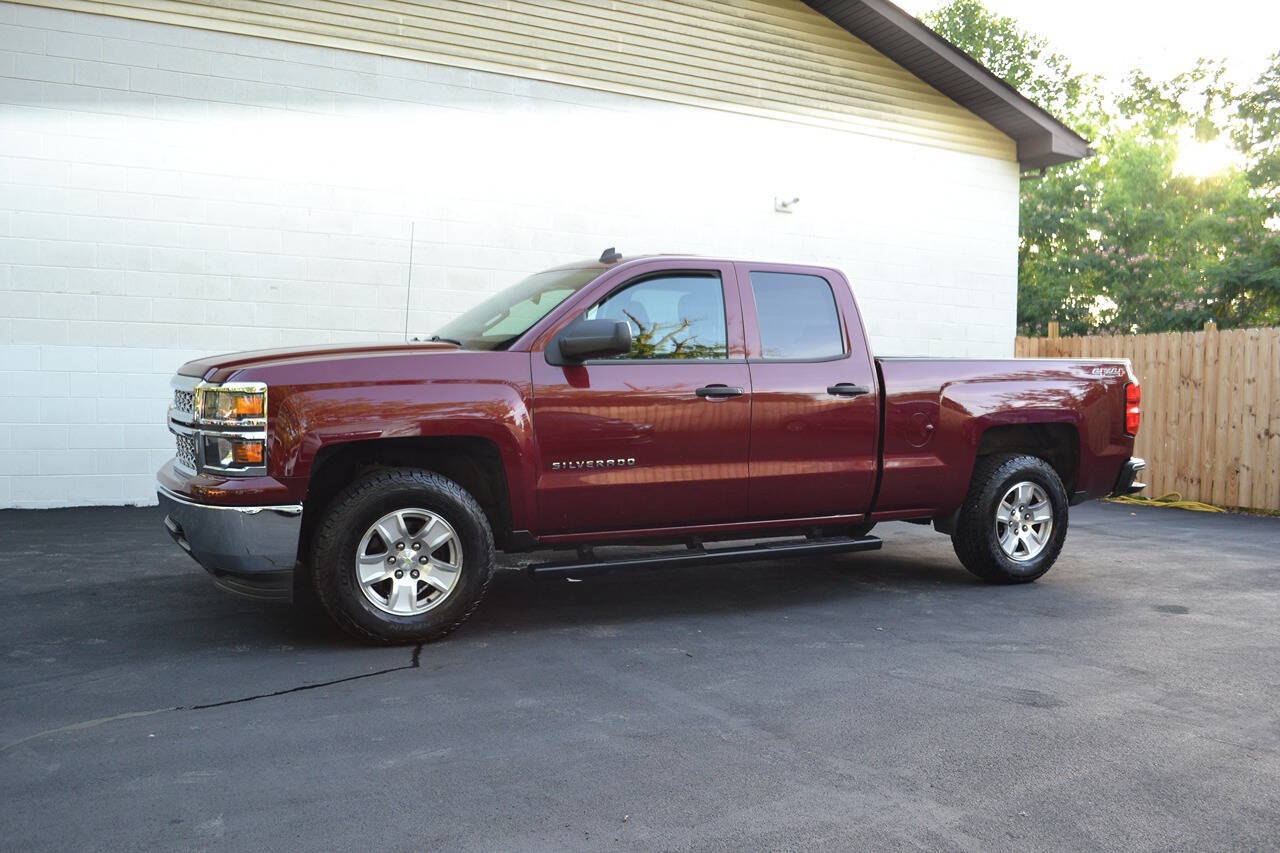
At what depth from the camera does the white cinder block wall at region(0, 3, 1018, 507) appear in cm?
1005

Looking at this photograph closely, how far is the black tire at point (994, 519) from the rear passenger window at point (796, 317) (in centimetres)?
142

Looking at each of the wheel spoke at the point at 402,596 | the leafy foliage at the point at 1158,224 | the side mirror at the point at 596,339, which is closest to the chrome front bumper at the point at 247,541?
the wheel spoke at the point at 402,596

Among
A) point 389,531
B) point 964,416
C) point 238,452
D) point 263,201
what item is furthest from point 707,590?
point 263,201

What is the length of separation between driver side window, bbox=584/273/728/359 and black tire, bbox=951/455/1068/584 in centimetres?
→ 213

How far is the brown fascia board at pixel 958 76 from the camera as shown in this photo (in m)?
13.4

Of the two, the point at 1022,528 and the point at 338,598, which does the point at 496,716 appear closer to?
the point at 338,598

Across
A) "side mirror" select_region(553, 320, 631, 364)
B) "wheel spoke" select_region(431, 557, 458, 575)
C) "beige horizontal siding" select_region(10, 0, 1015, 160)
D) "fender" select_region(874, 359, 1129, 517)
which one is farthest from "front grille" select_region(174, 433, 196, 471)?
"beige horizontal siding" select_region(10, 0, 1015, 160)

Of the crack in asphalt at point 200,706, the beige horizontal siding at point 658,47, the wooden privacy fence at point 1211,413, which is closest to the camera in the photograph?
the crack in asphalt at point 200,706

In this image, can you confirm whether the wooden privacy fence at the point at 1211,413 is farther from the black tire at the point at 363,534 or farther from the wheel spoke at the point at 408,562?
the wheel spoke at the point at 408,562

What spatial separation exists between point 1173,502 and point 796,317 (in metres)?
8.10

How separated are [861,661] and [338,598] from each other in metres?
2.54

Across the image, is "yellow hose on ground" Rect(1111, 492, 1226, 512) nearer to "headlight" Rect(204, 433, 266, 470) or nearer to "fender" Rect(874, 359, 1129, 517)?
"fender" Rect(874, 359, 1129, 517)

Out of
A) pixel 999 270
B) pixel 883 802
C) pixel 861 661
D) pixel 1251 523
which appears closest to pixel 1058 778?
pixel 883 802

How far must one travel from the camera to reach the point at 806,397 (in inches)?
251
